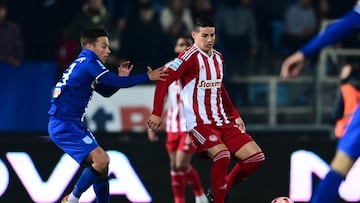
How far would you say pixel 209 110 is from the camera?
10.2 metres

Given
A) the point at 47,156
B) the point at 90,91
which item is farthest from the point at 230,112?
the point at 47,156

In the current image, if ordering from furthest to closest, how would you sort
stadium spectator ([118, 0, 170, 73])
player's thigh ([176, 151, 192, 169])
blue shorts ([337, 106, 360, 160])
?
stadium spectator ([118, 0, 170, 73])
player's thigh ([176, 151, 192, 169])
blue shorts ([337, 106, 360, 160])

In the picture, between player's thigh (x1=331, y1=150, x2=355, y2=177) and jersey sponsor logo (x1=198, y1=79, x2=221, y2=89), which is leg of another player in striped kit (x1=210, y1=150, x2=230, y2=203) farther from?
player's thigh (x1=331, y1=150, x2=355, y2=177)

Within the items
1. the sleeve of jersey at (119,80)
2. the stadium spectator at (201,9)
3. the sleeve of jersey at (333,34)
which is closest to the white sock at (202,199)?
the sleeve of jersey at (119,80)

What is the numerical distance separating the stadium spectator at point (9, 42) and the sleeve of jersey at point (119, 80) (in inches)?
200

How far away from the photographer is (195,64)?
10141mm

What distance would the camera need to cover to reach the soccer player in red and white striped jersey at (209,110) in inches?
397

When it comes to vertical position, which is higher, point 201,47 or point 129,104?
point 201,47

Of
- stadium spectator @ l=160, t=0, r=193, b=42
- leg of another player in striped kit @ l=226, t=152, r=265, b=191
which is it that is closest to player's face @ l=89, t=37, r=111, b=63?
leg of another player in striped kit @ l=226, t=152, r=265, b=191

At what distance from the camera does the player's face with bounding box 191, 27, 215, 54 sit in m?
10.2

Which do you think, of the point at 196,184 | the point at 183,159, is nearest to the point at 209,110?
the point at 196,184

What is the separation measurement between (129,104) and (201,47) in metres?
4.52

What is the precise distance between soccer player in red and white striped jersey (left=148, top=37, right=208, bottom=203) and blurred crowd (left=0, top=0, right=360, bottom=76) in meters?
2.03

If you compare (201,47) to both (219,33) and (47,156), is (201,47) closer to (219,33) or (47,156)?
(47,156)
